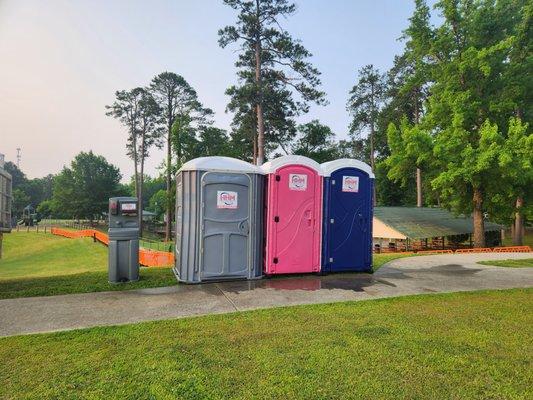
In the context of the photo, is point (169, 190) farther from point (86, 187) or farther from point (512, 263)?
point (512, 263)

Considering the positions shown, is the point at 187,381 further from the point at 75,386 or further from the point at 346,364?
the point at 346,364

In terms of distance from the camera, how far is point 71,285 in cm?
574

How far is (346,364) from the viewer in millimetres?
2949

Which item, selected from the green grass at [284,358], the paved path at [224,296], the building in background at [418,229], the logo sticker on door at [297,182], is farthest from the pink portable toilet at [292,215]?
the building in background at [418,229]

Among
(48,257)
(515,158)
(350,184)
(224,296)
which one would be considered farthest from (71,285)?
(48,257)

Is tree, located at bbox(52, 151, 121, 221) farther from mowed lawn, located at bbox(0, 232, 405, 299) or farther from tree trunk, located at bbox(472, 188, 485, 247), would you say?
tree trunk, located at bbox(472, 188, 485, 247)

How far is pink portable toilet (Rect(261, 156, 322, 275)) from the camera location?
21.5ft

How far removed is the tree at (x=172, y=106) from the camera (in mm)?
34312

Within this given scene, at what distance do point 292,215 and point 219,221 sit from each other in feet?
4.88

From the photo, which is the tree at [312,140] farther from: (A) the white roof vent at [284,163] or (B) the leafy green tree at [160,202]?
(A) the white roof vent at [284,163]

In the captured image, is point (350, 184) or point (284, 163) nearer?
point (284, 163)

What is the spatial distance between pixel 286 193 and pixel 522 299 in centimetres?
430

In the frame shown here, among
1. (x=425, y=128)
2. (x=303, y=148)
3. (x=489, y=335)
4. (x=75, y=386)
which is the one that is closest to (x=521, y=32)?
(x=425, y=128)

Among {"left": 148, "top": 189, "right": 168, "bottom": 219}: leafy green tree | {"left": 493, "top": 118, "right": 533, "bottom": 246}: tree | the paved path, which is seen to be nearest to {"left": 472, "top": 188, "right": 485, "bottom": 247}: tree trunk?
{"left": 493, "top": 118, "right": 533, "bottom": 246}: tree
